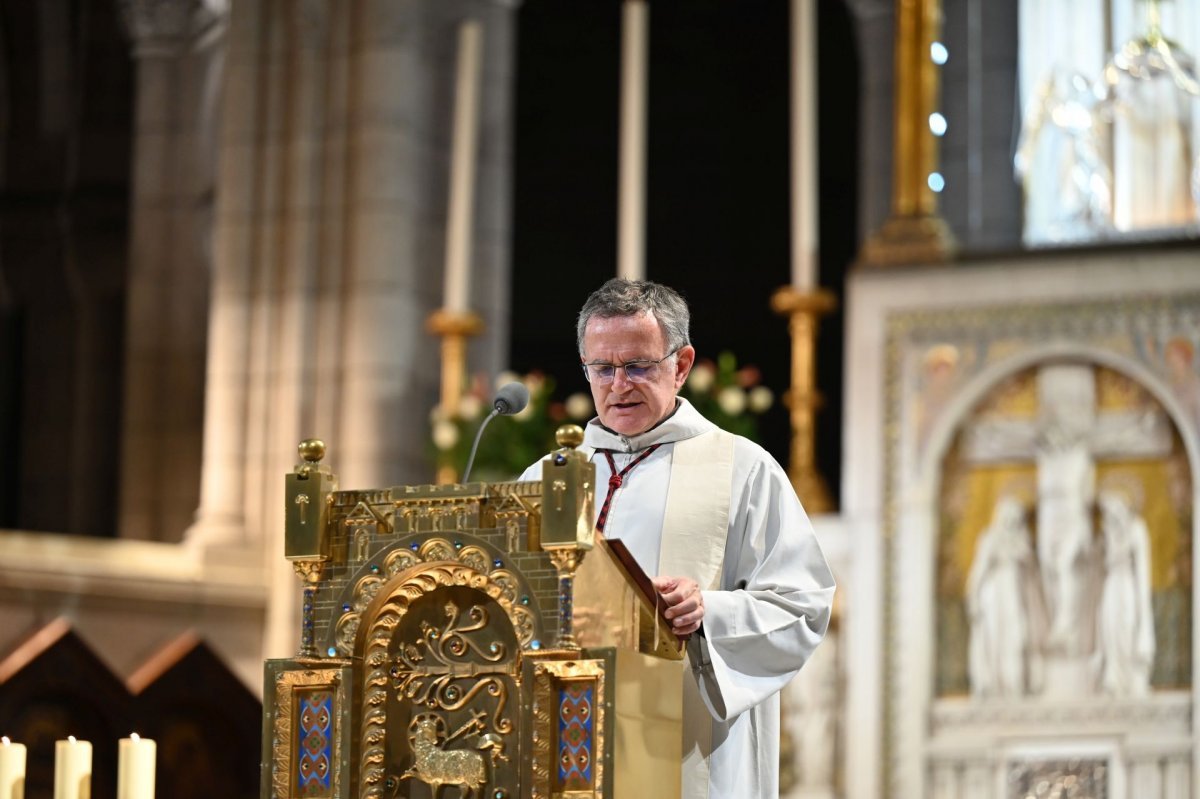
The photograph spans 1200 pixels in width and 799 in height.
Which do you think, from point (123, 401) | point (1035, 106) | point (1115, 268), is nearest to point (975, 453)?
point (1115, 268)

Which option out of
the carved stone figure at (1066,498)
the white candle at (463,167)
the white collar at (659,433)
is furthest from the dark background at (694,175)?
the white collar at (659,433)

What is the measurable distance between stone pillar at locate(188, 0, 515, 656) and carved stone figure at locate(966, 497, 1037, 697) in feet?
8.40

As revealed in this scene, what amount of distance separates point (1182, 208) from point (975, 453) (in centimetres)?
117

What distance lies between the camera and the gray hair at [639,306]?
11.5 ft

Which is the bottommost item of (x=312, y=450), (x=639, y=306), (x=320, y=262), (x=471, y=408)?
(x=312, y=450)

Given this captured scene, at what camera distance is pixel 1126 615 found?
6633 mm

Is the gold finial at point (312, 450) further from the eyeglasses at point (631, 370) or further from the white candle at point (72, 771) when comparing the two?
the white candle at point (72, 771)

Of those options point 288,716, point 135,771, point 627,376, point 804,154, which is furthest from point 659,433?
point 804,154

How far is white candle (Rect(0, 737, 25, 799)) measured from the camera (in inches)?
145

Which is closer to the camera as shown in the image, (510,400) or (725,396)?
(510,400)

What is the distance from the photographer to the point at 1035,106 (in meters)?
7.92

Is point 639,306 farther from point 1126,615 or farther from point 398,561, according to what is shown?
point 1126,615

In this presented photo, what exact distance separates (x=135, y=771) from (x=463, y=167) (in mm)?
4734

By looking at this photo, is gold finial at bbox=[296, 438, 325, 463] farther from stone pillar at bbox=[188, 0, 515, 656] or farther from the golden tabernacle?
stone pillar at bbox=[188, 0, 515, 656]
